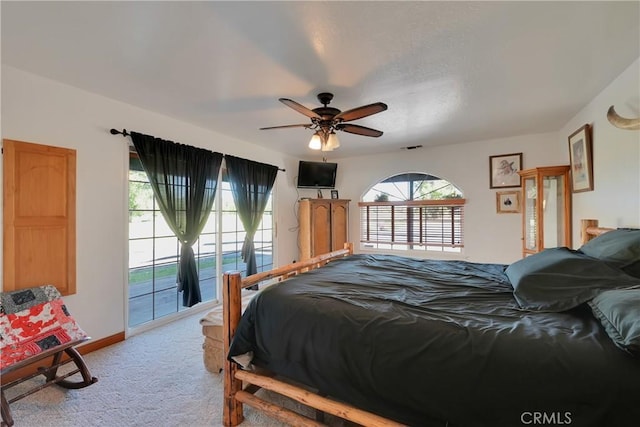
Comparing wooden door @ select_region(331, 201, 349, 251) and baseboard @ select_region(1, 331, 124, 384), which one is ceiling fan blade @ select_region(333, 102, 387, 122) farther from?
baseboard @ select_region(1, 331, 124, 384)

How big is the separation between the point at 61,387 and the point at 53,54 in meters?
2.40

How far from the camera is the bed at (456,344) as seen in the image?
1.04 meters

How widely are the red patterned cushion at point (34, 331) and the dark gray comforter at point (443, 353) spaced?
4.53 ft

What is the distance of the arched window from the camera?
4.64m

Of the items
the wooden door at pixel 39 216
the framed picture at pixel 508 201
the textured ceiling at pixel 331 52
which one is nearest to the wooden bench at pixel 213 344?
the wooden door at pixel 39 216

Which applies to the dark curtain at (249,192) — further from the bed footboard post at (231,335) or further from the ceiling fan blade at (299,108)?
the bed footboard post at (231,335)

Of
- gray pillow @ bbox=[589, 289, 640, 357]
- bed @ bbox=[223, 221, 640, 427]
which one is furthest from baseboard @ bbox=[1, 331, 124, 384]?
gray pillow @ bbox=[589, 289, 640, 357]

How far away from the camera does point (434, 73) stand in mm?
2217

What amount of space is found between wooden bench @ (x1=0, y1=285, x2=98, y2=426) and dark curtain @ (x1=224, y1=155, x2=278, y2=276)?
2.27 meters

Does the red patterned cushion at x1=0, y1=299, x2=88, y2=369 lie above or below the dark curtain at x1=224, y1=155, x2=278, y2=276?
below

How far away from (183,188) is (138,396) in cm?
209

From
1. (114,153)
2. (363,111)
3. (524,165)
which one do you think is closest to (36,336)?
(114,153)

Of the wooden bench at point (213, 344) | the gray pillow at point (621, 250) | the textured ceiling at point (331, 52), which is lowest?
the wooden bench at point (213, 344)

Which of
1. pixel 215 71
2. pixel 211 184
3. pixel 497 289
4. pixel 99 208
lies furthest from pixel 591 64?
pixel 99 208
